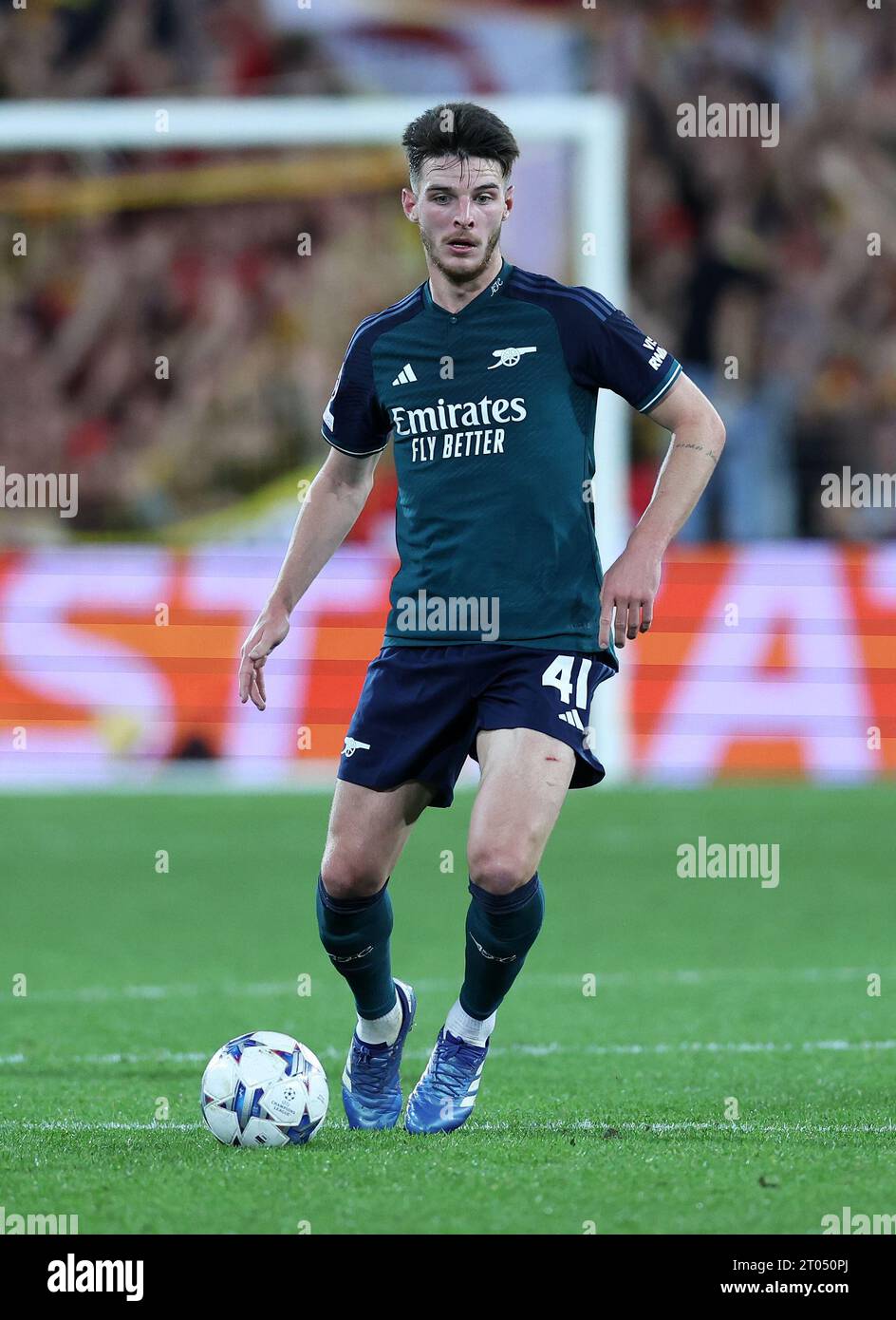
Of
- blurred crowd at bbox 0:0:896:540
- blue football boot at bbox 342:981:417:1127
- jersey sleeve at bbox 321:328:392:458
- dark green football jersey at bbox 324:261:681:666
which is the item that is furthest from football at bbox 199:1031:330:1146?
blurred crowd at bbox 0:0:896:540

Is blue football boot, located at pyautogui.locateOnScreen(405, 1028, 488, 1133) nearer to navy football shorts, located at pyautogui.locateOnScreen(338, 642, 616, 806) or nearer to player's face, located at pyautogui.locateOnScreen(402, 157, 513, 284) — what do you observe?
navy football shorts, located at pyautogui.locateOnScreen(338, 642, 616, 806)

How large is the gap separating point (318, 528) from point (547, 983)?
2614 millimetres

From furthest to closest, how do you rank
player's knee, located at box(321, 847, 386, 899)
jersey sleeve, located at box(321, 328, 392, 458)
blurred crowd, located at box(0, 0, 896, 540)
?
blurred crowd, located at box(0, 0, 896, 540)
jersey sleeve, located at box(321, 328, 392, 458)
player's knee, located at box(321, 847, 386, 899)

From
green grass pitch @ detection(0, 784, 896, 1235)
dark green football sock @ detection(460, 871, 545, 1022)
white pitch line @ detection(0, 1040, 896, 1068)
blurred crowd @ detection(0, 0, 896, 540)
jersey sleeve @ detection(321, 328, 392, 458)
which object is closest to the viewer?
green grass pitch @ detection(0, 784, 896, 1235)

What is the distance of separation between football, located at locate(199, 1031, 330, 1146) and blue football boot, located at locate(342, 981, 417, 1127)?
0.19 meters

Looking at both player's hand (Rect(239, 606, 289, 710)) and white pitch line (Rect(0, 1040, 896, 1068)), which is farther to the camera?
white pitch line (Rect(0, 1040, 896, 1068))

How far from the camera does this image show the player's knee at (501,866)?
14.7 ft

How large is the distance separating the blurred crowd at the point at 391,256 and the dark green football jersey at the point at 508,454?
367 inches

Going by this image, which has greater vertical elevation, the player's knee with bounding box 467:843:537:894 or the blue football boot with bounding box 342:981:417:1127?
the player's knee with bounding box 467:843:537:894

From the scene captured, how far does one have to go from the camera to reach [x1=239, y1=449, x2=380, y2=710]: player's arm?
16.3 feet

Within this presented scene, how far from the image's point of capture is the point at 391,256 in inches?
562

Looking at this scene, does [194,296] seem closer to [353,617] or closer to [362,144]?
[362,144]

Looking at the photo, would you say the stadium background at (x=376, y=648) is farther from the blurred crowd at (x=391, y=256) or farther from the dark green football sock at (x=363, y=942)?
the dark green football sock at (x=363, y=942)

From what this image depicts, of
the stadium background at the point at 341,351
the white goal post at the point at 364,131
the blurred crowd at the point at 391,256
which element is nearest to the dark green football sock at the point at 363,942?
the white goal post at the point at 364,131
